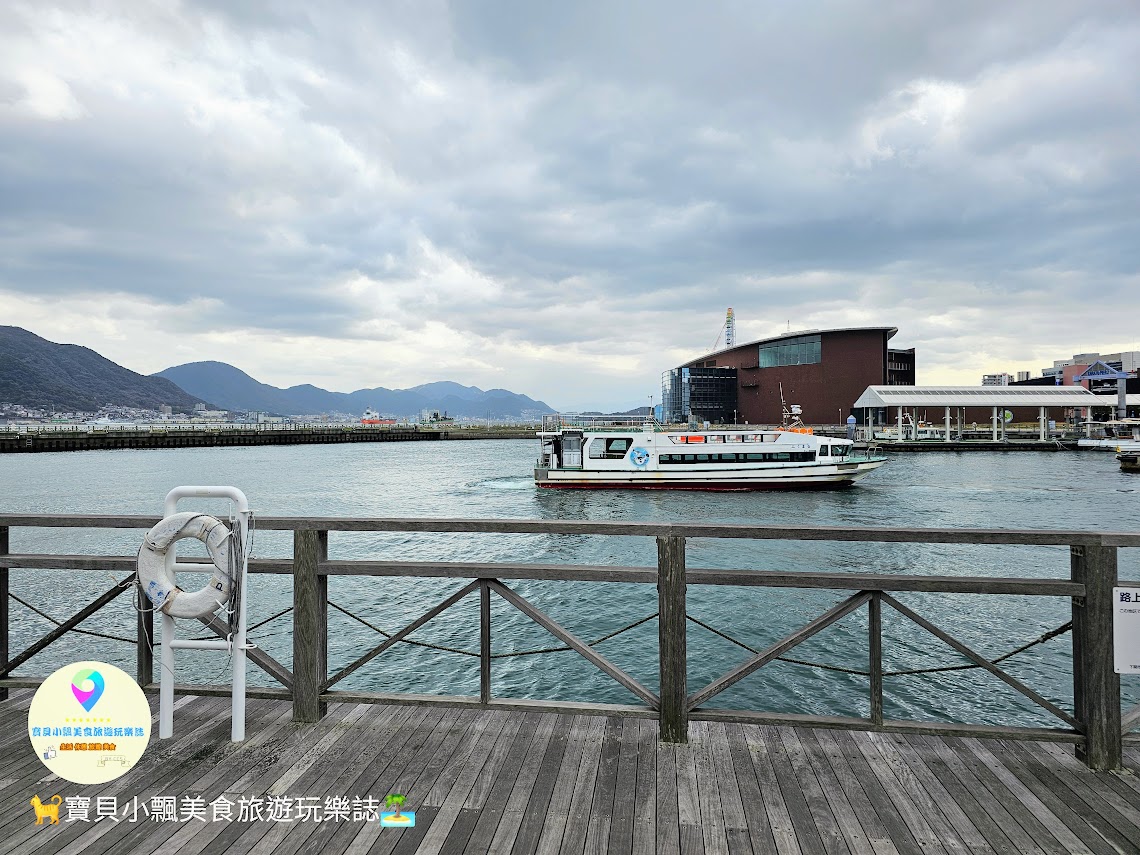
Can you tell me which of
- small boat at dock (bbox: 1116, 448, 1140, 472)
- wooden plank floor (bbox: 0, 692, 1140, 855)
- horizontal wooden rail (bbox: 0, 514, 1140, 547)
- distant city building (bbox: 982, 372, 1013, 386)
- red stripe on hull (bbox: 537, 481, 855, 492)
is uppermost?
distant city building (bbox: 982, 372, 1013, 386)

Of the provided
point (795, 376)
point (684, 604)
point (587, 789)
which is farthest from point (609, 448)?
point (795, 376)

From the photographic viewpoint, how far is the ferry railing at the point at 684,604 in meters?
3.43

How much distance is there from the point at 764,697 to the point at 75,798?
8052 millimetres

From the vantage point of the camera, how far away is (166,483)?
43.4 m

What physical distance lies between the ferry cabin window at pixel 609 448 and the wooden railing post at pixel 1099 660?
3342 centimetres

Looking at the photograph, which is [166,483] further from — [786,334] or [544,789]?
[786,334]

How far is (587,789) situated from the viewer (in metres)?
3.26

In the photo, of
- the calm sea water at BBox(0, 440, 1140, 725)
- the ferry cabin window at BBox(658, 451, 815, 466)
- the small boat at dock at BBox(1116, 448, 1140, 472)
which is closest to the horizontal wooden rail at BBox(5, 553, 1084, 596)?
the calm sea water at BBox(0, 440, 1140, 725)

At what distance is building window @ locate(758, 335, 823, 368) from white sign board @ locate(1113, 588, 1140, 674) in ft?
298

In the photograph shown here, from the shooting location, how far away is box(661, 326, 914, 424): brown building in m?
84.4

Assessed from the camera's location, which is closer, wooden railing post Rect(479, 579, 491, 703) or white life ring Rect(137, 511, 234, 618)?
white life ring Rect(137, 511, 234, 618)

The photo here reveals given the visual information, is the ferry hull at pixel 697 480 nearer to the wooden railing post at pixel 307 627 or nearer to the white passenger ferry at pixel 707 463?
the white passenger ferry at pixel 707 463

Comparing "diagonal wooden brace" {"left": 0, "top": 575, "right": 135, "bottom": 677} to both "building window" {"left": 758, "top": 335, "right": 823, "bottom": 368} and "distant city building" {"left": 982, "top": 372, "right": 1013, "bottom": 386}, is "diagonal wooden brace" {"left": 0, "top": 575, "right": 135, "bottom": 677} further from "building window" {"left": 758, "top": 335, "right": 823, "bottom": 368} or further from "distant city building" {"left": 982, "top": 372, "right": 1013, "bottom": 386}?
"distant city building" {"left": 982, "top": 372, "right": 1013, "bottom": 386}

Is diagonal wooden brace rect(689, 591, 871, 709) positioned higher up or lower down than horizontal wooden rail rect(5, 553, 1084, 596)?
lower down
